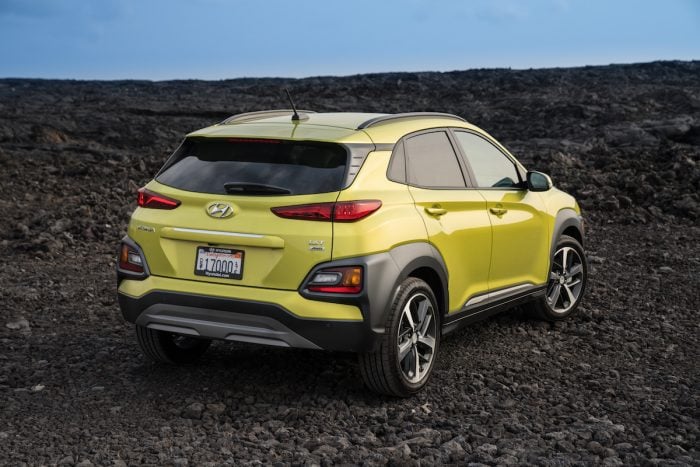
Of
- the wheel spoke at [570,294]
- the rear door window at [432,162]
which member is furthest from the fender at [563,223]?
the rear door window at [432,162]

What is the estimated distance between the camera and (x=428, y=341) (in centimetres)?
575

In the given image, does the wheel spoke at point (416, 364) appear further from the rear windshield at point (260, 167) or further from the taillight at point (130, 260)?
the taillight at point (130, 260)

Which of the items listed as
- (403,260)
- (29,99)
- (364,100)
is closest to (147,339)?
(403,260)

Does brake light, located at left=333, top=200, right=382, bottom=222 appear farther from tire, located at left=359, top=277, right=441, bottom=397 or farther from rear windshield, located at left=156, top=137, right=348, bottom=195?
tire, located at left=359, top=277, right=441, bottom=397

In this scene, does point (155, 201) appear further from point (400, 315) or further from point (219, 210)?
point (400, 315)

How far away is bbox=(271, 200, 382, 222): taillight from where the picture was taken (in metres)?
5.05

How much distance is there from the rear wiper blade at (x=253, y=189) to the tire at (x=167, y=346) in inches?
47.2

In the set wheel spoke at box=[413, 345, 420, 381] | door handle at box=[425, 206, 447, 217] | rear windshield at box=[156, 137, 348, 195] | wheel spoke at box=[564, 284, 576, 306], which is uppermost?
rear windshield at box=[156, 137, 348, 195]

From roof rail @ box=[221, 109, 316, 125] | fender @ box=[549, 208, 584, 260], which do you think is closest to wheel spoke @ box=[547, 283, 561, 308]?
fender @ box=[549, 208, 584, 260]

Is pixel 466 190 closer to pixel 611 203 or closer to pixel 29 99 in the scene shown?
pixel 611 203

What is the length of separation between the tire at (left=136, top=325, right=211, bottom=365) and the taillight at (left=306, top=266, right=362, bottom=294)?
1.34 metres

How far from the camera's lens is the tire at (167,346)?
6117 mm

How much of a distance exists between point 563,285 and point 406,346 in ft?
9.26

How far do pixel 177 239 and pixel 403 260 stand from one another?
135 cm
